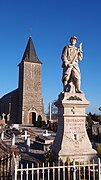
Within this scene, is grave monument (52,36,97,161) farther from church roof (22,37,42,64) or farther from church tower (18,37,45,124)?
church roof (22,37,42,64)

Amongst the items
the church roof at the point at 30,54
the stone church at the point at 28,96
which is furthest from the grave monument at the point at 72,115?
the church roof at the point at 30,54

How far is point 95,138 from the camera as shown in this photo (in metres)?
19.3

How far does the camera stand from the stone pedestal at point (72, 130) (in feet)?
27.5

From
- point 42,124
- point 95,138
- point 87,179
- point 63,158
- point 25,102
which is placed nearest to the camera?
point 87,179

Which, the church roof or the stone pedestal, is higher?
the church roof

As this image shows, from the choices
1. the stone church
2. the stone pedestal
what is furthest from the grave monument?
the stone church

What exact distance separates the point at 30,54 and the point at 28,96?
394 inches

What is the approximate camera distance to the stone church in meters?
48.1

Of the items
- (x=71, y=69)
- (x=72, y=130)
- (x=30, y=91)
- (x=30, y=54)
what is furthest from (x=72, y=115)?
(x=30, y=54)

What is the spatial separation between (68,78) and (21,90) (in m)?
41.2

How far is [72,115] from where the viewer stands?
8.64m

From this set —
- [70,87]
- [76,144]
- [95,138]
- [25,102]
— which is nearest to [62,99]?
[70,87]

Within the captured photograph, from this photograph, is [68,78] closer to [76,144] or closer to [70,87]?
[70,87]

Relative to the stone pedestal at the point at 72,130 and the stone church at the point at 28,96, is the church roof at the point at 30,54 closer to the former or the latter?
the stone church at the point at 28,96
